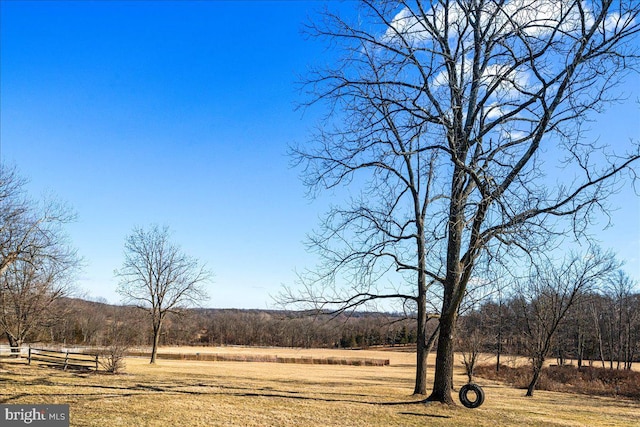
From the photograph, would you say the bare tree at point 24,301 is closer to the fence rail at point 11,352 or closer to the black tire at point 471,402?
the fence rail at point 11,352

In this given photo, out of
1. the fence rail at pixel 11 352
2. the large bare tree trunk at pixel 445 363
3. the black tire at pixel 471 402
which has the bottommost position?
the fence rail at pixel 11 352

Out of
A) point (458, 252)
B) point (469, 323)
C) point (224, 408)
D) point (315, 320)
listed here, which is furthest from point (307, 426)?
point (469, 323)

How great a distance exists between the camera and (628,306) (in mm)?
57906

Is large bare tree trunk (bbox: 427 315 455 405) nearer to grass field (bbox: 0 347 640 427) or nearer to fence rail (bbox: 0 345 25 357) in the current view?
grass field (bbox: 0 347 640 427)

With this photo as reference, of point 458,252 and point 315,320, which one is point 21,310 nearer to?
point 315,320

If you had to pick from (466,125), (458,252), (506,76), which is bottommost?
(458,252)

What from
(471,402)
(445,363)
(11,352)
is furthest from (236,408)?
(11,352)

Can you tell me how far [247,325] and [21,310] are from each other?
3574 inches

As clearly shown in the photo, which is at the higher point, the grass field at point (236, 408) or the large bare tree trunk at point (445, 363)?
the large bare tree trunk at point (445, 363)

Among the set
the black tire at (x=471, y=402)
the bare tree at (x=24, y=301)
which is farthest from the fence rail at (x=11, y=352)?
the black tire at (x=471, y=402)

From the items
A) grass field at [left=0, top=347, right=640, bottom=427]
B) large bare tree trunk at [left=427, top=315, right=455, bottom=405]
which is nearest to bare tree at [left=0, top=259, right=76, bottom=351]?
grass field at [left=0, top=347, right=640, bottom=427]

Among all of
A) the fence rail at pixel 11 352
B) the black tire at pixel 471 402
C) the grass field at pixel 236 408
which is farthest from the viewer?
the fence rail at pixel 11 352

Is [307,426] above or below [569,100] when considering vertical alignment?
below

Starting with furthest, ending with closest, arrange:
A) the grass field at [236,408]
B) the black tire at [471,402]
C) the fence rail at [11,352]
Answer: the fence rail at [11,352] < the black tire at [471,402] < the grass field at [236,408]
